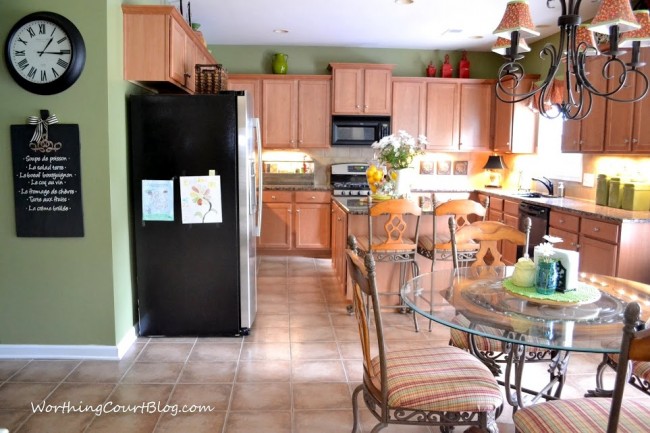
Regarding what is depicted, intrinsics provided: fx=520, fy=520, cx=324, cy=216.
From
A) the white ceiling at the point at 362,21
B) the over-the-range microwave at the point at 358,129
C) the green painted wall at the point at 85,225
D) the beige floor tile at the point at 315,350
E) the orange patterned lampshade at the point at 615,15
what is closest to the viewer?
the orange patterned lampshade at the point at 615,15

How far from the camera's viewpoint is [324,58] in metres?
6.73

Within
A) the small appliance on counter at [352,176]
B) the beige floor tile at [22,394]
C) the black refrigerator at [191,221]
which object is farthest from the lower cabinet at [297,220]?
the beige floor tile at [22,394]

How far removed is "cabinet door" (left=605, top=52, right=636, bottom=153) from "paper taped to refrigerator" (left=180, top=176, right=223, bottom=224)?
3.25 meters

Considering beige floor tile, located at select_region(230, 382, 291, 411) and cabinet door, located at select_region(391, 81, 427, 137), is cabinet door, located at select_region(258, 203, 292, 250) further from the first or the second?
beige floor tile, located at select_region(230, 382, 291, 411)

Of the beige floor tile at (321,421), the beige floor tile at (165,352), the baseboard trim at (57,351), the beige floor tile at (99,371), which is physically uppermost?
the baseboard trim at (57,351)

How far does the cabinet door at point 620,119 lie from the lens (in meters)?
4.14

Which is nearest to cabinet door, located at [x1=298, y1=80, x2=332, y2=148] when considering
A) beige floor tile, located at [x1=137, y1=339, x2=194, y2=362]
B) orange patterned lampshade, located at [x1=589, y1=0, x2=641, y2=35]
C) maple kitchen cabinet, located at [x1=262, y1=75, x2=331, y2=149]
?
maple kitchen cabinet, located at [x1=262, y1=75, x2=331, y2=149]

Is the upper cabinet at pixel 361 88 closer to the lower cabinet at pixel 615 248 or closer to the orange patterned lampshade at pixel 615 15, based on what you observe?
the lower cabinet at pixel 615 248

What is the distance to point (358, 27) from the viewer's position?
5672mm

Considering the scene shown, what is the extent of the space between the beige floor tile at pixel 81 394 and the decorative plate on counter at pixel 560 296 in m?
2.14

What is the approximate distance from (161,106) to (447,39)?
13.0 ft

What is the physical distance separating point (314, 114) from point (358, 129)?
0.59 m

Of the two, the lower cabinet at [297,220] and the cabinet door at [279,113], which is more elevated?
the cabinet door at [279,113]

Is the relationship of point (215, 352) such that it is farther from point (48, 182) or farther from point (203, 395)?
point (48, 182)
